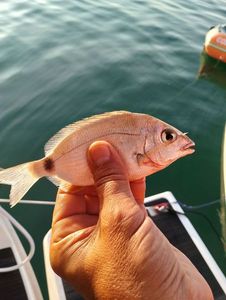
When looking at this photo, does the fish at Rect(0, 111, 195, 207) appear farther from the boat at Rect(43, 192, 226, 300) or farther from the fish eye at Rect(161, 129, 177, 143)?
the boat at Rect(43, 192, 226, 300)

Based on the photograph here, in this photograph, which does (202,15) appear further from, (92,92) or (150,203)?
(150,203)

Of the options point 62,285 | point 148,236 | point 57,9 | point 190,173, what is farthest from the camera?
point 57,9

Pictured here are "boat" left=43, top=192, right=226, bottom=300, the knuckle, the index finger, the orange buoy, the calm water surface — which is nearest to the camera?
the knuckle

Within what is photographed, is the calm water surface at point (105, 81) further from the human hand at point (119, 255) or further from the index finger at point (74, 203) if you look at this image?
the human hand at point (119, 255)

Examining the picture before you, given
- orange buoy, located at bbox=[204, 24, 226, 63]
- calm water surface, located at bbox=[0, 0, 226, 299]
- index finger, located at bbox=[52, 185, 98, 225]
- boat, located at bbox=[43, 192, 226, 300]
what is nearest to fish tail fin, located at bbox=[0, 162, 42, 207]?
index finger, located at bbox=[52, 185, 98, 225]

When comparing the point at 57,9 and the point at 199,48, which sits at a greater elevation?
the point at 57,9

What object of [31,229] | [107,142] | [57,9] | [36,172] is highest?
[107,142]

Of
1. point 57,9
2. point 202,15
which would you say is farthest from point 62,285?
point 202,15
